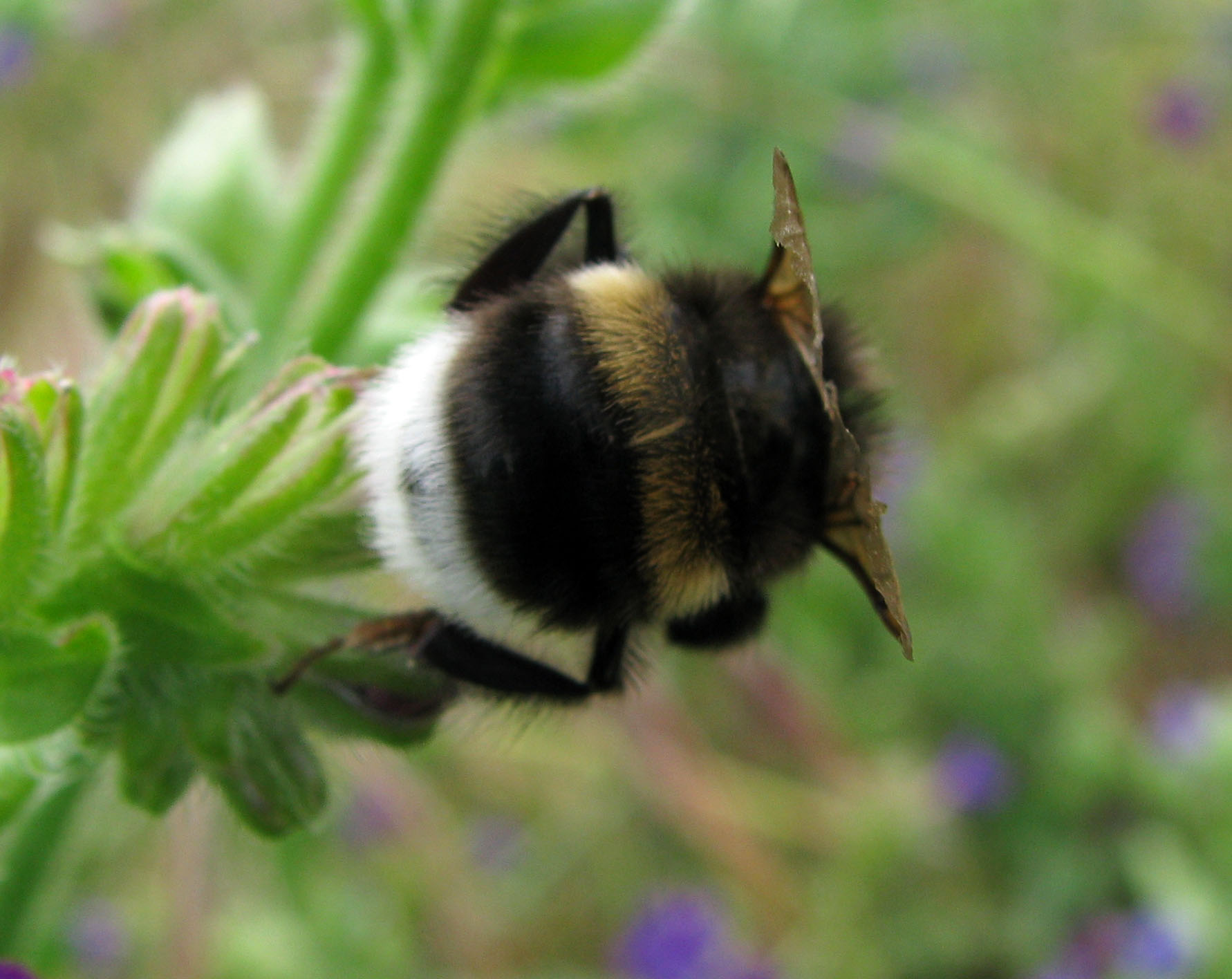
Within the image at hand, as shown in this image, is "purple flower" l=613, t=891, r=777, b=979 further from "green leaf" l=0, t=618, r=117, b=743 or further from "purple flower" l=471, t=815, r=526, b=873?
"green leaf" l=0, t=618, r=117, b=743

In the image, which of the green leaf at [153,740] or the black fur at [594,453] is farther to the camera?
the green leaf at [153,740]

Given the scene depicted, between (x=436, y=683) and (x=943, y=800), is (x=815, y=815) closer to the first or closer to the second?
(x=943, y=800)

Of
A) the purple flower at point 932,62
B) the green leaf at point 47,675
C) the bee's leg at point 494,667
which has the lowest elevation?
the purple flower at point 932,62

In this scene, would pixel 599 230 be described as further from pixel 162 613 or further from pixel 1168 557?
pixel 1168 557

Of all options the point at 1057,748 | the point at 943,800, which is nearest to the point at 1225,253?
the point at 1057,748

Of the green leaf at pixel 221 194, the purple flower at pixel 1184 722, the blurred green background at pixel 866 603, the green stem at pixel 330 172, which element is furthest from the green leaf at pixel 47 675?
the purple flower at pixel 1184 722

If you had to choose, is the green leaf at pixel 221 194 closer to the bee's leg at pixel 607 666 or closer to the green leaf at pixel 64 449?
the green leaf at pixel 64 449
